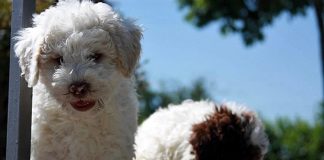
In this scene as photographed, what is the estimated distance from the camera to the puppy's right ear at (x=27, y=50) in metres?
4.13

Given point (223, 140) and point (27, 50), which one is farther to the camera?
point (223, 140)

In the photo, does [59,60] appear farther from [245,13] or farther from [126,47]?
[245,13]

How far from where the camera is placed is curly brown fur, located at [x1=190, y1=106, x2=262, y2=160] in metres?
5.54

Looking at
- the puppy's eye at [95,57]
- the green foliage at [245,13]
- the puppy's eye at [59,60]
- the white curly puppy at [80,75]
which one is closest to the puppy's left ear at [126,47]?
the white curly puppy at [80,75]

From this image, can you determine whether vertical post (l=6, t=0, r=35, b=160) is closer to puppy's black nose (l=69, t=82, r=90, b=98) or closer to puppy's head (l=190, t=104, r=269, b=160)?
puppy's black nose (l=69, t=82, r=90, b=98)

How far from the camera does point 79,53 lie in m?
4.07

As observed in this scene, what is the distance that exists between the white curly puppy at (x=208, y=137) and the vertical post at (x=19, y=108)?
6.04 feet

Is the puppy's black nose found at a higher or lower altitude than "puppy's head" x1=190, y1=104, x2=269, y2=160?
lower

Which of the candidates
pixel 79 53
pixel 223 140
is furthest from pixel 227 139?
pixel 79 53

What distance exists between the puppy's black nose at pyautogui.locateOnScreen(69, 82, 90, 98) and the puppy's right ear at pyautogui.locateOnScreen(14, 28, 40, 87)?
1.03 feet

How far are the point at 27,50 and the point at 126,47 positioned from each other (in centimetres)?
62

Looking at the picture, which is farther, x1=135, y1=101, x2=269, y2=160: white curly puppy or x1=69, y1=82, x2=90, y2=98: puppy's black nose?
x1=135, y1=101, x2=269, y2=160: white curly puppy

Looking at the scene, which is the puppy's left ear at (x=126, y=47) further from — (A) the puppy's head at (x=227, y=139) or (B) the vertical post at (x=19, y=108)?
(A) the puppy's head at (x=227, y=139)

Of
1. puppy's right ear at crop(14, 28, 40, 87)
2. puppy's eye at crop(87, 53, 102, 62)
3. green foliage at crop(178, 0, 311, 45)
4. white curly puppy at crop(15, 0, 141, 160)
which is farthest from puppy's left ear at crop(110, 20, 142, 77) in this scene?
green foliage at crop(178, 0, 311, 45)
